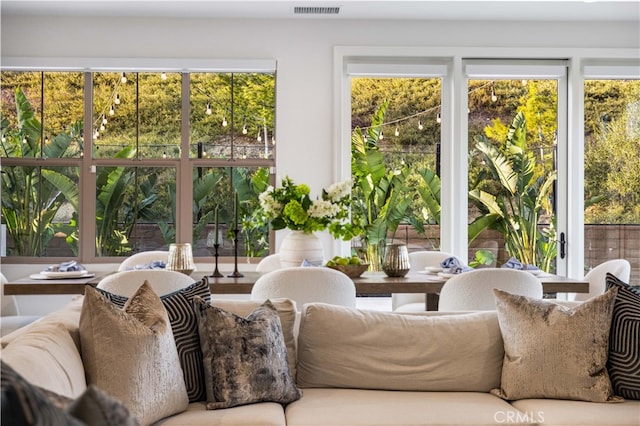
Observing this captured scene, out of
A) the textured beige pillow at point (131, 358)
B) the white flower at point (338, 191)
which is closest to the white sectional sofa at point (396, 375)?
the textured beige pillow at point (131, 358)

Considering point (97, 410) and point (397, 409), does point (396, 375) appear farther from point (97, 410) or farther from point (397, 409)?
point (97, 410)

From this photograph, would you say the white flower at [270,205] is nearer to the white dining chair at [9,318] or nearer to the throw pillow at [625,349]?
the white dining chair at [9,318]

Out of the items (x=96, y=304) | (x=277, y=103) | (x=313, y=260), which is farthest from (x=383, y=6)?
(x=96, y=304)

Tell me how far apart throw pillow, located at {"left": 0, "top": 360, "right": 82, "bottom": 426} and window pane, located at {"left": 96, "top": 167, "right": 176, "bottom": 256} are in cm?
532

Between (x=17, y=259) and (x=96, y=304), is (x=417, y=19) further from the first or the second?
(x=96, y=304)

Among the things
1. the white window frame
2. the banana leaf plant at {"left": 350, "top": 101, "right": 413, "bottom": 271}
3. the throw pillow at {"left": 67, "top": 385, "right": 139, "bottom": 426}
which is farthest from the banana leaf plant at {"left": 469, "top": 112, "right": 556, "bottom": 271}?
the throw pillow at {"left": 67, "top": 385, "right": 139, "bottom": 426}

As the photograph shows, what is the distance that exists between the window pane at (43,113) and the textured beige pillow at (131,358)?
420 centimetres

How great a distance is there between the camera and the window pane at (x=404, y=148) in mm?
6605

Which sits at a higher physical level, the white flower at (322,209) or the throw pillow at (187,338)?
the white flower at (322,209)

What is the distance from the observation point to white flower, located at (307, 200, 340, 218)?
186 inches

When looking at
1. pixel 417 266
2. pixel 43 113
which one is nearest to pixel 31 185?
pixel 43 113

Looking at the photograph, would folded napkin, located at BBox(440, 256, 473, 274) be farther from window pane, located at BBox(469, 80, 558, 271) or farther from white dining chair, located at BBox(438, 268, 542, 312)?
window pane, located at BBox(469, 80, 558, 271)

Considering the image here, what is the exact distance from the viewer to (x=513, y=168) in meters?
6.74

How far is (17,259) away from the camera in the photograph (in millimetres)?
6395
